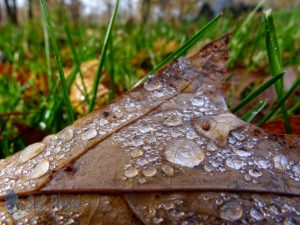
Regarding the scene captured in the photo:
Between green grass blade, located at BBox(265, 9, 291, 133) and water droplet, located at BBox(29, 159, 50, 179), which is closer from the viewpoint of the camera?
water droplet, located at BBox(29, 159, 50, 179)

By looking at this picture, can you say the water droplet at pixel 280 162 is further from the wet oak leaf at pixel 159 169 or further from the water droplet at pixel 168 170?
the water droplet at pixel 168 170

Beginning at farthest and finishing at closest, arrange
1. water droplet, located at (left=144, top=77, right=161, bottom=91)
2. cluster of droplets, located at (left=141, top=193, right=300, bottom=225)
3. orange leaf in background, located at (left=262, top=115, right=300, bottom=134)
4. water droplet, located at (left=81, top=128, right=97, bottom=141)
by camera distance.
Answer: orange leaf in background, located at (left=262, top=115, right=300, bottom=134) < water droplet, located at (left=144, top=77, right=161, bottom=91) < water droplet, located at (left=81, top=128, right=97, bottom=141) < cluster of droplets, located at (left=141, top=193, right=300, bottom=225)

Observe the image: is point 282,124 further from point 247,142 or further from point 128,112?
point 128,112

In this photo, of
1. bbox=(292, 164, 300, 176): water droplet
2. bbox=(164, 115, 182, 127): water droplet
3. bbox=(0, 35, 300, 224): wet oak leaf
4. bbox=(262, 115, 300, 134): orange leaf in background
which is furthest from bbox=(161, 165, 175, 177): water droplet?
bbox=(262, 115, 300, 134): orange leaf in background

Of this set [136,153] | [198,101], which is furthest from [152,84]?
[136,153]

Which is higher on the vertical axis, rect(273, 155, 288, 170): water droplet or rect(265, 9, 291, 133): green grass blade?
rect(265, 9, 291, 133): green grass blade

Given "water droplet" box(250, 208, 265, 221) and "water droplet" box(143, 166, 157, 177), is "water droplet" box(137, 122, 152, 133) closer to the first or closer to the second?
"water droplet" box(143, 166, 157, 177)

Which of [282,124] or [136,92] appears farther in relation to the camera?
[282,124]

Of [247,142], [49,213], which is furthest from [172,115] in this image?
[49,213]

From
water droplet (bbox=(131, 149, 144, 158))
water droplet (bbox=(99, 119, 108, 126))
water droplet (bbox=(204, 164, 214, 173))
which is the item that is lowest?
water droplet (bbox=(204, 164, 214, 173))
